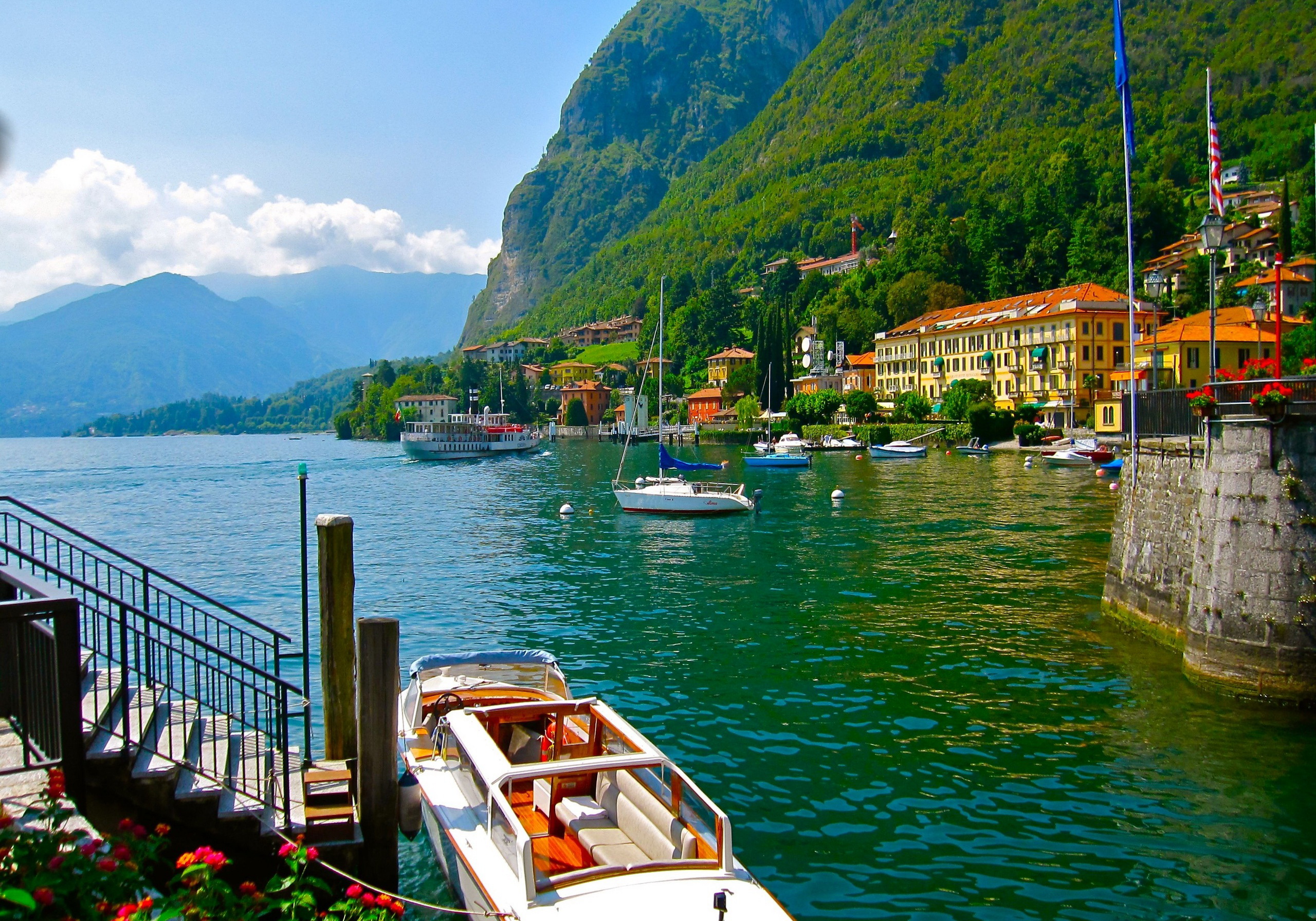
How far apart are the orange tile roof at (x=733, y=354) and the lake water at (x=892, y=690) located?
11320 cm

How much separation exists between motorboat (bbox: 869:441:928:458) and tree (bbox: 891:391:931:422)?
1438 centimetres

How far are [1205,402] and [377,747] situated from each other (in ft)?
44.2

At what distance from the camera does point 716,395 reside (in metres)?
146

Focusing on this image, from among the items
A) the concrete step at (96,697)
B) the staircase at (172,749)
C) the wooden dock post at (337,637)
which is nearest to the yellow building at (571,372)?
the wooden dock post at (337,637)

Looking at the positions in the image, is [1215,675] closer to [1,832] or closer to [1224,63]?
[1,832]

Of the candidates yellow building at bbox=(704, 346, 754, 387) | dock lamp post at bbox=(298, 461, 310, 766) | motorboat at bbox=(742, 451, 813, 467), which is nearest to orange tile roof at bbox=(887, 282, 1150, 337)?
motorboat at bbox=(742, 451, 813, 467)

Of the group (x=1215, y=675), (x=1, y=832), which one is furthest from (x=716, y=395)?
(x=1, y=832)

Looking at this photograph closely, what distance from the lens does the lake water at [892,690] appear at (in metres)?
9.66

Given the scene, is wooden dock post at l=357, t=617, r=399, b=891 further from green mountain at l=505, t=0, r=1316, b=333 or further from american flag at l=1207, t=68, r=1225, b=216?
green mountain at l=505, t=0, r=1316, b=333

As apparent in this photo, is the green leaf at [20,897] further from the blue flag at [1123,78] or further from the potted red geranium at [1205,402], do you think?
the blue flag at [1123,78]

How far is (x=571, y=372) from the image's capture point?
616 ft

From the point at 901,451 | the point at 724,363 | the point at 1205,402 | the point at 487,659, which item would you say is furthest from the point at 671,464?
the point at 724,363

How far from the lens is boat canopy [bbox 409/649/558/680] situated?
14.0 meters

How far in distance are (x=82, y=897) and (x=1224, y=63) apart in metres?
199
